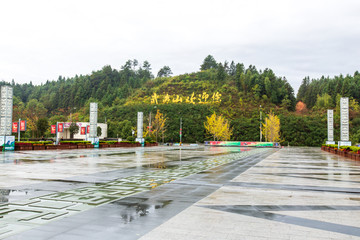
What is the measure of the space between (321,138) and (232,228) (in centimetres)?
7143

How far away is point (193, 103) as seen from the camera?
8656cm

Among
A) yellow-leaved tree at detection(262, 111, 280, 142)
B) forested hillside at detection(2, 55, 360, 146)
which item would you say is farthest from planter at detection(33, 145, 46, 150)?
yellow-leaved tree at detection(262, 111, 280, 142)

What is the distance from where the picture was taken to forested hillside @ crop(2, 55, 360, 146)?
72.6 m

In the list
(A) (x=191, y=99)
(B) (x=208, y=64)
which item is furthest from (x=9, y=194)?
(B) (x=208, y=64)

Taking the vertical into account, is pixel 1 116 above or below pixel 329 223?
above

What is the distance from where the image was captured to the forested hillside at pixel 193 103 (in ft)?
238

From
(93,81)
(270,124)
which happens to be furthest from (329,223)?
(93,81)

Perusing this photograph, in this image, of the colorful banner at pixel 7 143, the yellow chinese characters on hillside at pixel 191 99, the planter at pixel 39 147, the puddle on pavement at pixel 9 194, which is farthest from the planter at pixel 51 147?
the yellow chinese characters on hillside at pixel 191 99

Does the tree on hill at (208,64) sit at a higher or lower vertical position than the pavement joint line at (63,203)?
higher

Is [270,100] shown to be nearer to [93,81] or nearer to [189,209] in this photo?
[93,81]

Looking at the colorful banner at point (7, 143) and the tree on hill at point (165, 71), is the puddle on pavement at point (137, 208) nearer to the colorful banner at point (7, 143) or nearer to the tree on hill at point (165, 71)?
the colorful banner at point (7, 143)

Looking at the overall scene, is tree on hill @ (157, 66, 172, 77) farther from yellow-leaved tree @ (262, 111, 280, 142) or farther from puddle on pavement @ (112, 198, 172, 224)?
puddle on pavement @ (112, 198, 172, 224)

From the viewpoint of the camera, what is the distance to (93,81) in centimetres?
12638

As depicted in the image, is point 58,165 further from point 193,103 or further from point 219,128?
point 193,103
